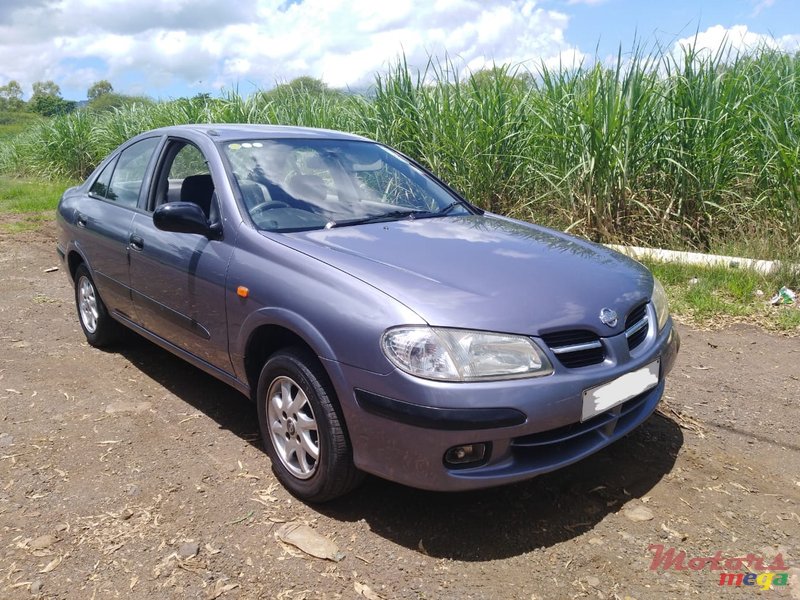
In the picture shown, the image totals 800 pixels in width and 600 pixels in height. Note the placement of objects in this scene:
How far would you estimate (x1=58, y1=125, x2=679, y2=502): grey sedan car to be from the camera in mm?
2500

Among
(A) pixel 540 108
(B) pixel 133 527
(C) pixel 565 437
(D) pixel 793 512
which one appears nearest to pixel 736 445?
(D) pixel 793 512

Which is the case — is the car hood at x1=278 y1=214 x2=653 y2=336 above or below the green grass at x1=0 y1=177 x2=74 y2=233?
above

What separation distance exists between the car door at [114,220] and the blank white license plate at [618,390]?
287 centimetres

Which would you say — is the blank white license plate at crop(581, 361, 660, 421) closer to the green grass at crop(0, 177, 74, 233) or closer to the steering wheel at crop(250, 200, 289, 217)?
the steering wheel at crop(250, 200, 289, 217)

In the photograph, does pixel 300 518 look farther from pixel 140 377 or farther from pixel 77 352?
pixel 77 352

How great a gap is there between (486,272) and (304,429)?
3.27 ft

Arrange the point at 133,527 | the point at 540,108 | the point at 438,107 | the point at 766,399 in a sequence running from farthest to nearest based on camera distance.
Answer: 1. the point at 438,107
2. the point at 540,108
3. the point at 766,399
4. the point at 133,527

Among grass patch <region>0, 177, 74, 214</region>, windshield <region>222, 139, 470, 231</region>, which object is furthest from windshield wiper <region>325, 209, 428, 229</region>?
grass patch <region>0, 177, 74, 214</region>

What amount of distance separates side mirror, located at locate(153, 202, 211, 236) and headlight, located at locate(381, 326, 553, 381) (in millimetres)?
1334

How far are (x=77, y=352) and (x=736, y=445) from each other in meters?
4.29

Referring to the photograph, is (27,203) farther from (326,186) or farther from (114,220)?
(326,186)

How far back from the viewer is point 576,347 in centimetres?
265

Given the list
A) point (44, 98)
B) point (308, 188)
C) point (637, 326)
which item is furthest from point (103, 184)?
point (44, 98)

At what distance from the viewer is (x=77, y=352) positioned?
5.05 meters
